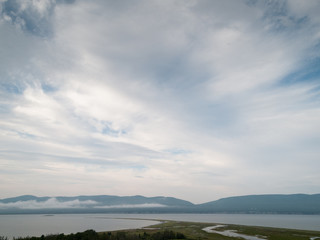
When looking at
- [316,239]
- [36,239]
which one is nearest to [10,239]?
[36,239]

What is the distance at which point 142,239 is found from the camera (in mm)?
77188

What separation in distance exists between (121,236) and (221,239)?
4110cm

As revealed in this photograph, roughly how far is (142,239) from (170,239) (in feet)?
42.2

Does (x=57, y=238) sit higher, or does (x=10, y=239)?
(x=57, y=238)

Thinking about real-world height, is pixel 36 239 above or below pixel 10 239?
above

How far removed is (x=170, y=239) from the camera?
84500mm

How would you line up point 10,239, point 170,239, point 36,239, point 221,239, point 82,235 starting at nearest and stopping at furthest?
point 36,239
point 82,235
point 170,239
point 221,239
point 10,239

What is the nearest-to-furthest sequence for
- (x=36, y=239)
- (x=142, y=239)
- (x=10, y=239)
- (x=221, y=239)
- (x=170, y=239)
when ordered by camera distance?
(x=36, y=239) < (x=142, y=239) < (x=170, y=239) < (x=221, y=239) < (x=10, y=239)

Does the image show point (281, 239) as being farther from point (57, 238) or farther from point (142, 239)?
point (57, 238)

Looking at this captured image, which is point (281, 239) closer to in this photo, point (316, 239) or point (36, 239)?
point (316, 239)

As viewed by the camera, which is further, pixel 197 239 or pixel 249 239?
pixel 249 239

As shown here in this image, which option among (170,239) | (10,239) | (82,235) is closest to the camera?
(82,235)

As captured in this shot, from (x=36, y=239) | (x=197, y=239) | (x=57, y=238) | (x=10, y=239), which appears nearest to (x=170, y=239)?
(x=197, y=239)

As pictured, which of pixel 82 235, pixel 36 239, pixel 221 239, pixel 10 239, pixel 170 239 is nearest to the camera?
pixel 36 239
